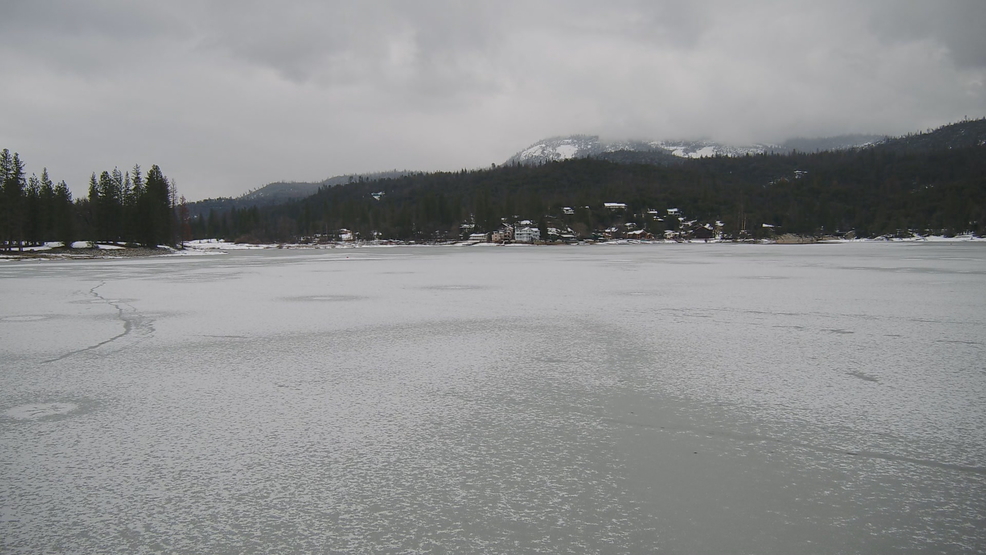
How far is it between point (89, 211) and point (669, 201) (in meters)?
125

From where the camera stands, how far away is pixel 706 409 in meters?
4.35

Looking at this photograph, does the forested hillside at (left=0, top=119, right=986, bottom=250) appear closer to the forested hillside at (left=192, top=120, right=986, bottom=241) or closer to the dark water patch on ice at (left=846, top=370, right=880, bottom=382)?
the forested hillside at (left=192, top=120, right=986, bottom=241)

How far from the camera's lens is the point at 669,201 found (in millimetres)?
149875

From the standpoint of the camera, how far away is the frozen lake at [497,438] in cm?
261

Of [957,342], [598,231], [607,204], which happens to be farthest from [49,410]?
[607,204]

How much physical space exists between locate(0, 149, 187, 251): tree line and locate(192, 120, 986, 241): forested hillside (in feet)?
166

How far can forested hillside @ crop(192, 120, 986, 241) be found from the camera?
120m

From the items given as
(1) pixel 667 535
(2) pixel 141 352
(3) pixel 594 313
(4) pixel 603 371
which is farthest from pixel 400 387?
(3) pixel 594 313

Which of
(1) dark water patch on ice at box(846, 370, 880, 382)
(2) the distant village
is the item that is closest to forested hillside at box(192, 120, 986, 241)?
(2) the distant village

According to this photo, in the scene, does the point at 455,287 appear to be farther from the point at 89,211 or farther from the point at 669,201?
the point at 669,201

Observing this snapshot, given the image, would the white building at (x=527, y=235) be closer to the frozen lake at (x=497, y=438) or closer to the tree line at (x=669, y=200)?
the tree line at (x=669, y=200)

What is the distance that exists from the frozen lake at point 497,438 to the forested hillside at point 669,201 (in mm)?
103949

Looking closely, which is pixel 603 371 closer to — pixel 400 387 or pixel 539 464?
pixel 400 387

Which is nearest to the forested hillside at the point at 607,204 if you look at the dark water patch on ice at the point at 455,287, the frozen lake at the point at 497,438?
the dark water patch on ice at the point at 455,287
